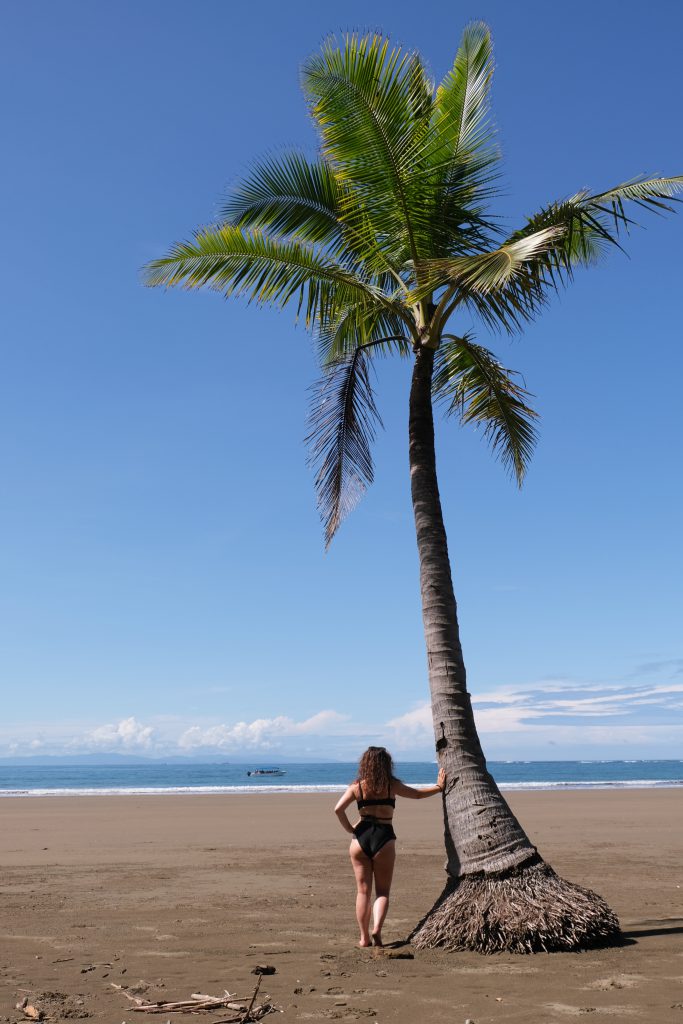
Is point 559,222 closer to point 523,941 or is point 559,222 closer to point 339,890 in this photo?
point 523,941

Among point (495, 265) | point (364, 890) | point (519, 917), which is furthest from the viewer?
point (495, 265)

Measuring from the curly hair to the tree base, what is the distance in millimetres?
1122

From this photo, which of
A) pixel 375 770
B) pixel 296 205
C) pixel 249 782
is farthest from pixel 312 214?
pixel 249 782

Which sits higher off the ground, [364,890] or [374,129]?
[374,129]

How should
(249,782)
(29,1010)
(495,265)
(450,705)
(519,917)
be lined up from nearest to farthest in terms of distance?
(29,1010) → (519,917) → (495,265) → (450,705) → (249,782)

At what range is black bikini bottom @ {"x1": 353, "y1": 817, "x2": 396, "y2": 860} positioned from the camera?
296 inches

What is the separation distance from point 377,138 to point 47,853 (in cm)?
1337

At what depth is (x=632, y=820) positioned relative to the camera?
72.8 ft

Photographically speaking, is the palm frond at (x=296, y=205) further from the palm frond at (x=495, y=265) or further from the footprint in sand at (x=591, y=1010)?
the footprint in sand at (x=591, y=1010)

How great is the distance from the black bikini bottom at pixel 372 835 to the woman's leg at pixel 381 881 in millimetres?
41

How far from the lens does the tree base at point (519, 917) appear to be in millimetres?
7172

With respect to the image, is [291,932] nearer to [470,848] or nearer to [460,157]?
[470,848]

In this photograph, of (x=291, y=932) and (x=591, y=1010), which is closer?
(x=591, y=1010)

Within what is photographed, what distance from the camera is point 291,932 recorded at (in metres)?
8.49
